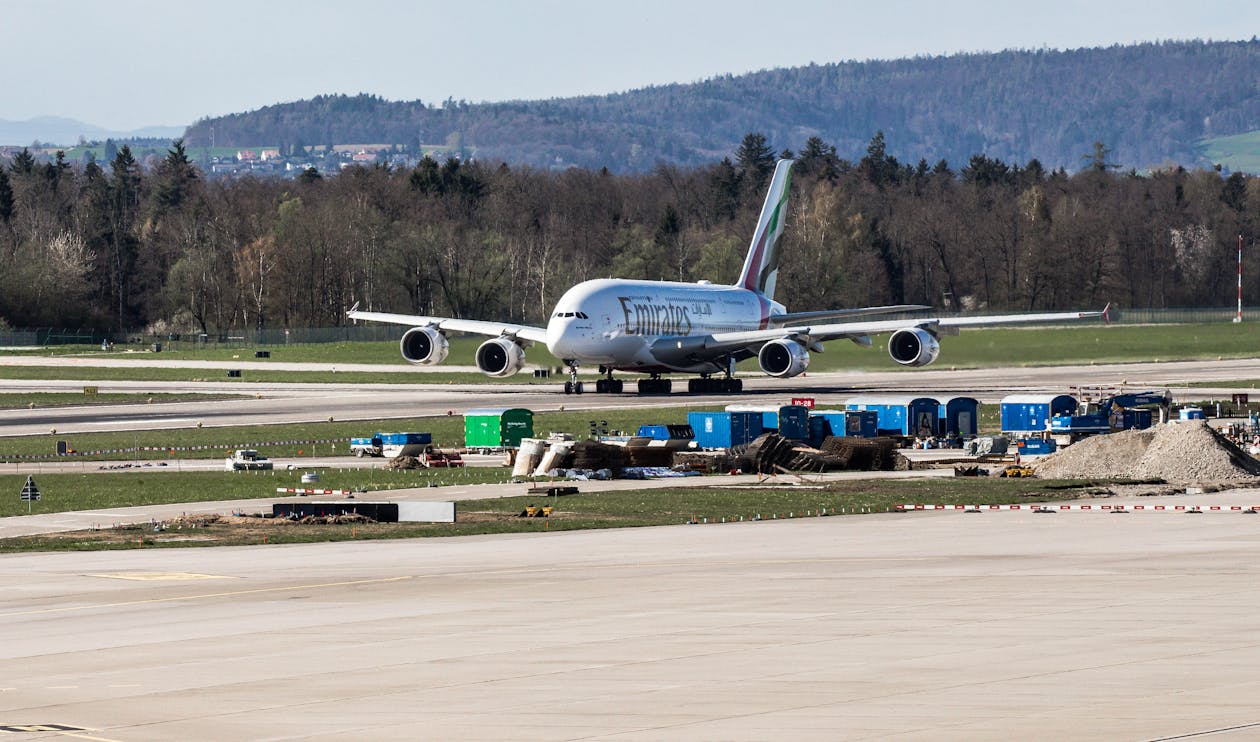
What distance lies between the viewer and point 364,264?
584 ft

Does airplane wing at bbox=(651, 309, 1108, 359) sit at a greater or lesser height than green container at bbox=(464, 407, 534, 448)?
greater

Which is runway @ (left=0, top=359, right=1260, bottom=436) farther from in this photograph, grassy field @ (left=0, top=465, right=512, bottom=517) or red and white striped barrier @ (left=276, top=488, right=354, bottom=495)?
red and white striped barrier @ (left=276, top=488, right=354, bottom=495)

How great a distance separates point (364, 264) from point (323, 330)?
2673 centimetres

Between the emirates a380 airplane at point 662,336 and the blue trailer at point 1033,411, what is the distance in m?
13.9

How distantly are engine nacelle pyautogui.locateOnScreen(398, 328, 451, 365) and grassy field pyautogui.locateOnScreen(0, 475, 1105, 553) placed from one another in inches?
1344

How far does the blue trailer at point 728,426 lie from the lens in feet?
177

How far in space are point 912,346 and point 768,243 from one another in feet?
67.0

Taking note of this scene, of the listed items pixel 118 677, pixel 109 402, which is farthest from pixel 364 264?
pixel 118 677

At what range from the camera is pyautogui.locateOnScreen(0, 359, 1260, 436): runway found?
68688 millimetres

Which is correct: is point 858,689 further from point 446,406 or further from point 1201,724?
point 446,406

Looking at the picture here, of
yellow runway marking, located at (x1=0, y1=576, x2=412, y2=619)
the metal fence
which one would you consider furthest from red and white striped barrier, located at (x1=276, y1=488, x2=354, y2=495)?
the metal fence

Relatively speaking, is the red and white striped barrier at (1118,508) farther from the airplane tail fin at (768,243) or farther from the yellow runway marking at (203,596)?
the airplane tail fin at (768,243)

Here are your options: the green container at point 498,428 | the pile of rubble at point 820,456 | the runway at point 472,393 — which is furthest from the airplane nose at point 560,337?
the pile of rubble at point 820,456

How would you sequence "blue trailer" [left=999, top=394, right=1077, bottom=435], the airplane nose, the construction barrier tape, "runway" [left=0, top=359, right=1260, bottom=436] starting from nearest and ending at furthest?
the construction barrier tape
"blue trailer" [left=999, top=394, right=1077, bottom=435]
"runway" [left=0, top=359, right=1260, bottom=436]
the airplane nose
